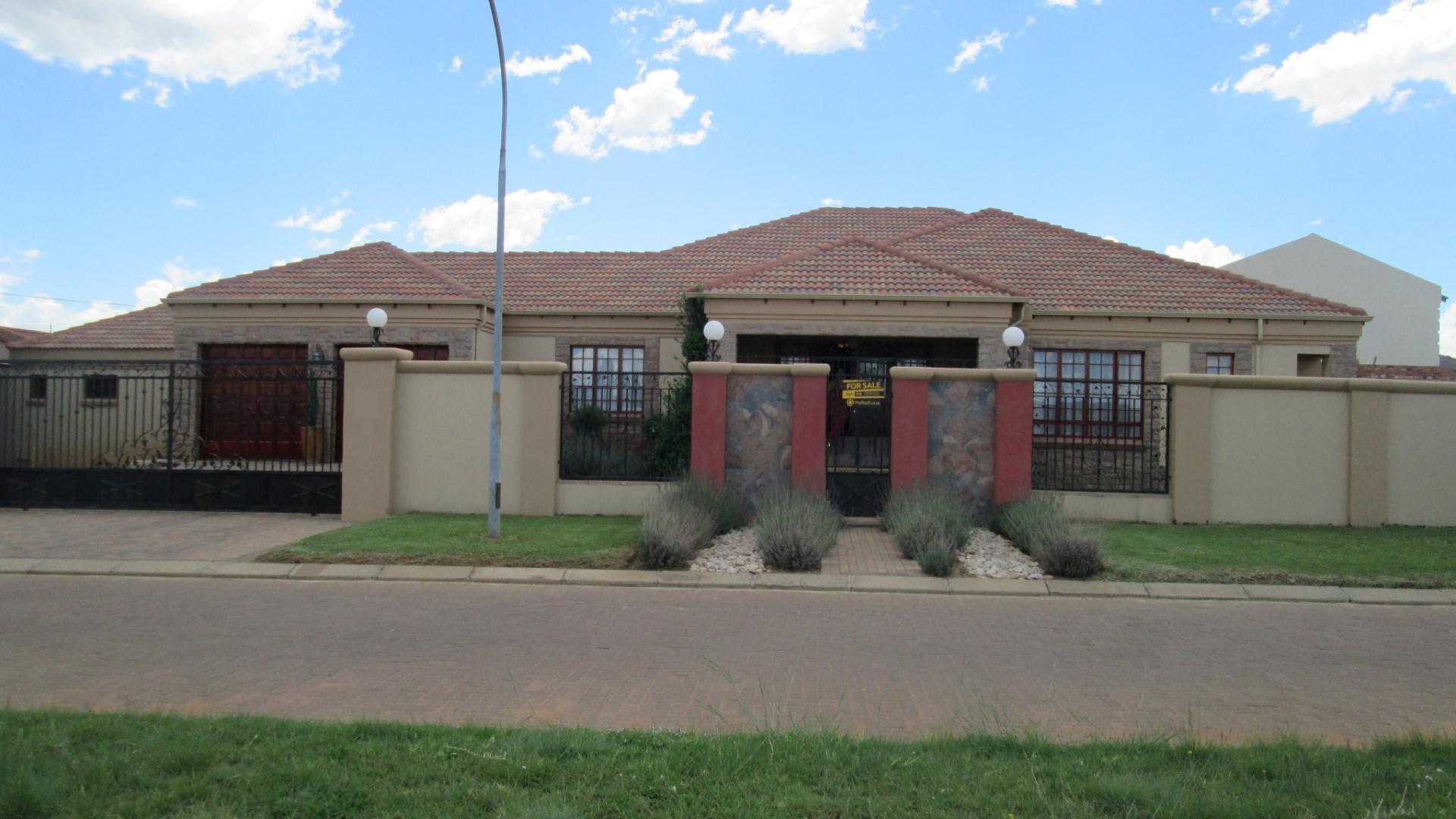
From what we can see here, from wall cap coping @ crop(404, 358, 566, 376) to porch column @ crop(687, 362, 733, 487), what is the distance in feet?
6.40

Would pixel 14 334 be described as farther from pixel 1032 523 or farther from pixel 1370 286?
pixel 1370 286

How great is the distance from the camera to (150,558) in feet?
36.0

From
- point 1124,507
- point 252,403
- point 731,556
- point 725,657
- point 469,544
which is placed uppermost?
point 252,403

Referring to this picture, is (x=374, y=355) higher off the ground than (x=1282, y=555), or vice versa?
(x=374, y=355)

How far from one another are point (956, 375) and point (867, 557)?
3.46 meters

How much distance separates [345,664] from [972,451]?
30.3 feet

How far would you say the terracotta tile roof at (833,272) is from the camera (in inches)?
780

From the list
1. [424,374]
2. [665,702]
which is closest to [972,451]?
[424,374]

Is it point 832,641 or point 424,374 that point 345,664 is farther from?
point 424,374

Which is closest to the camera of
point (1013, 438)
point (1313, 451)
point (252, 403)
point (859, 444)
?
point (1013, 438)

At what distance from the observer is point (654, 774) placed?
14.5 feet

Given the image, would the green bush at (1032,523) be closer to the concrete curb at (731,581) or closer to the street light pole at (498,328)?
the concrete curb at (731,581)

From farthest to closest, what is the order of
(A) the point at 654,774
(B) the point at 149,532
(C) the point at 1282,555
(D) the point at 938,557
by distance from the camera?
1. (B) the point at 149,532
2. (C) the point at 1282,555
3. (D) the point at 938,557
4. (A) the point at 654,774

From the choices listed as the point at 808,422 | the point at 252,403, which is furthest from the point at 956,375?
the point at 252,403
